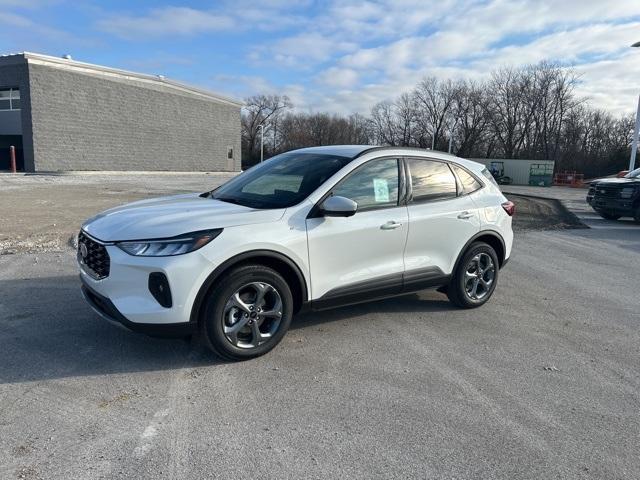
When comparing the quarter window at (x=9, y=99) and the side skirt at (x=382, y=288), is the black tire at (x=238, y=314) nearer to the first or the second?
the side skirt at (x=382, y=288)

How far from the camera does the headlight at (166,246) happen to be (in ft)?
11.6

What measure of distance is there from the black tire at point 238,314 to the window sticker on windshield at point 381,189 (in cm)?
127

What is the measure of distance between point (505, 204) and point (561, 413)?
291 cm

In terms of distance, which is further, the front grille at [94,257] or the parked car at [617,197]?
the parked car at [617,197]

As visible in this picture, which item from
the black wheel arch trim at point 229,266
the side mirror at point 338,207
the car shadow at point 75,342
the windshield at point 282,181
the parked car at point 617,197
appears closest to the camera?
the black wheel arch trim at point 229,266

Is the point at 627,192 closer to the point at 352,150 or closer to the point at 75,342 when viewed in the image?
the point at 352,150

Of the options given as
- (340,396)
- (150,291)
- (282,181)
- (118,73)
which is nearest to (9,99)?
(118,73)

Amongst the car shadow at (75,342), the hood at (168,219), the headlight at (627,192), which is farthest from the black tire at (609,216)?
the hood at (168,219)

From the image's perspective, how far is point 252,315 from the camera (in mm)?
3906

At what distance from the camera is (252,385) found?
3.60m

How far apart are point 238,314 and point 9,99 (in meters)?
36.1

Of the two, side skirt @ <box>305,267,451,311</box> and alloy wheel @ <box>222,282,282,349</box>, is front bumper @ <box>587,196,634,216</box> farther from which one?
alloy wheel @ <box>222,282,282,349</box>

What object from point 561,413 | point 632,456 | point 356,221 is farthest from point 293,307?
point 632,456

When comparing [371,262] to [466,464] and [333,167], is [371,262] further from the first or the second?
[466,464]
